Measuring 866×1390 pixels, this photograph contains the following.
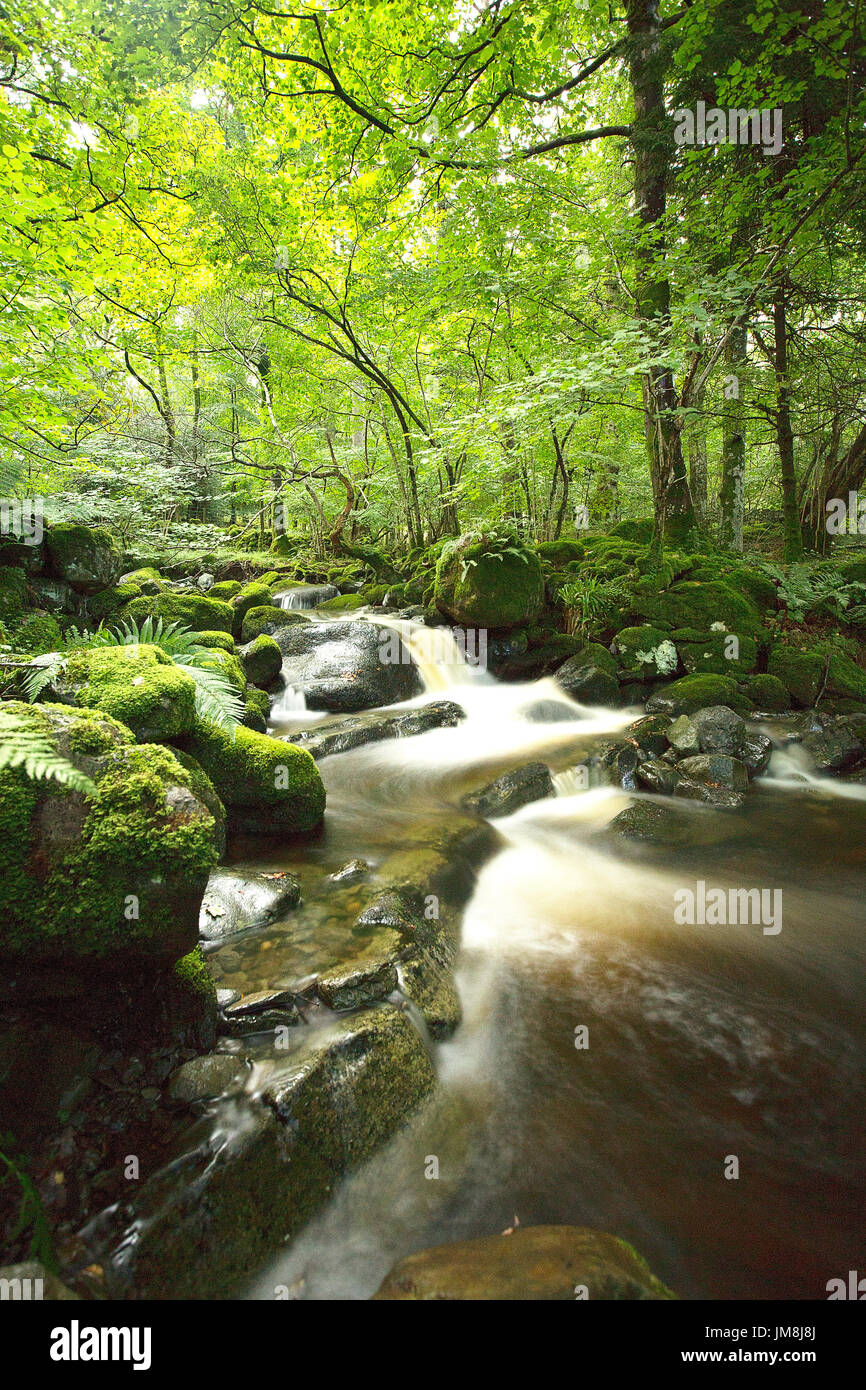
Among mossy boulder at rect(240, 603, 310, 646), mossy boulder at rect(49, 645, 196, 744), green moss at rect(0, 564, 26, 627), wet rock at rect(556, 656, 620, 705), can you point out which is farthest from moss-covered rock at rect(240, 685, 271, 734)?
wet rock at rect(556, 656, 620, 705)

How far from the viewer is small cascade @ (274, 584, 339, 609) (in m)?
A: 13.9

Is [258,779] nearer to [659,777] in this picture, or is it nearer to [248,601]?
[659,777]

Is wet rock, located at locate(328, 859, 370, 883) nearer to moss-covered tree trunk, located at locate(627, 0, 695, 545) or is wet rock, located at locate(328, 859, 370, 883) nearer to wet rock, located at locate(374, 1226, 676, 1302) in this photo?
wet rock, located at locate(374, 1226, 676, 1302)

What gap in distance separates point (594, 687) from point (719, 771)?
2.86 metres

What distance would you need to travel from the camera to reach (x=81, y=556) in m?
7.29

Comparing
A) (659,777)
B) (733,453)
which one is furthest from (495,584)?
(733,453)

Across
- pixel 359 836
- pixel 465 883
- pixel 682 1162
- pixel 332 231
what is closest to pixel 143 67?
pixel 332 231

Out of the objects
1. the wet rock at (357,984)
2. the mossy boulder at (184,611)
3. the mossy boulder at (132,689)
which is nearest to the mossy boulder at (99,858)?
the wet rock at (357,984)

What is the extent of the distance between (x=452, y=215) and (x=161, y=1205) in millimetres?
11287

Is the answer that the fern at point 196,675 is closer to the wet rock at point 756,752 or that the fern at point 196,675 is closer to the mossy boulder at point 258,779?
the mossy boulder at point 258,779

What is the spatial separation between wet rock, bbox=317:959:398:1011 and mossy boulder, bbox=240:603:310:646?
8.36 metres

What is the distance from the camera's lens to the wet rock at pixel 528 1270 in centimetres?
158

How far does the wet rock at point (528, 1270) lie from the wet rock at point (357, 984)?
997mm
